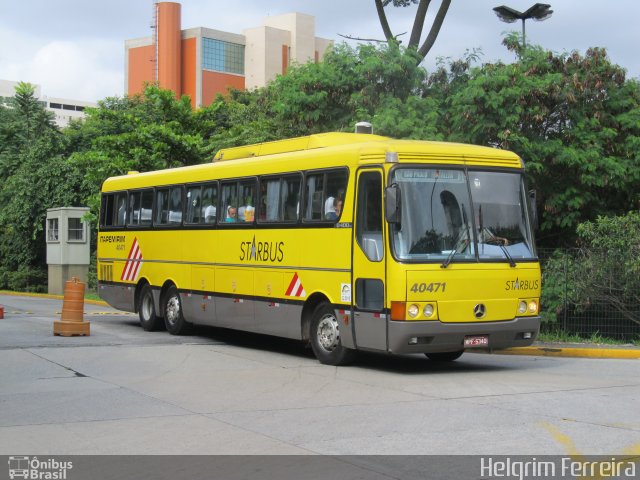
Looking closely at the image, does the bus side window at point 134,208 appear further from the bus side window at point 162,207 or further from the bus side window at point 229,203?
the bus side window at point 229,203

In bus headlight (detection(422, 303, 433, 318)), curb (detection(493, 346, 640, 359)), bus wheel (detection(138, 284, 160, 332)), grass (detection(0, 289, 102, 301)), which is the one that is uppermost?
bus headlight (detection(422, 303, 433, 318))

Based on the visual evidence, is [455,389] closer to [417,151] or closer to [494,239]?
[494,239]

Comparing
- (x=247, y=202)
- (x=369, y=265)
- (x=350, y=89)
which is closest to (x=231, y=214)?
(x=247, y=202)

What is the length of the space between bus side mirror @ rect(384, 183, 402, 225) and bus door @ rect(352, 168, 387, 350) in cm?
52

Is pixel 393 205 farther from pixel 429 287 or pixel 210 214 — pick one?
pixel 210 214

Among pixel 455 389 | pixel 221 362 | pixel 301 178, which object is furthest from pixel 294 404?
pixel 301 178

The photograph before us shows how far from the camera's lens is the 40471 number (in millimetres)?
12781

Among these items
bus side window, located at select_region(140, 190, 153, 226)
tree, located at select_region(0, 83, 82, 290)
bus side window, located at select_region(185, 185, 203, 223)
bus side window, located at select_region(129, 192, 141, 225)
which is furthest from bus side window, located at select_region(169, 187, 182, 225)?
tree, located at select_region(0, 83, 82, 290)

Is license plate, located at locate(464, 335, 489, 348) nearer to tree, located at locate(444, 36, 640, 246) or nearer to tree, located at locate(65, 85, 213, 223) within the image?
tree, located at locate(444, 36, 640, 246)

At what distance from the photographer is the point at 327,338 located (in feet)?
47.0

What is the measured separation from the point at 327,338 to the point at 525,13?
14.2m

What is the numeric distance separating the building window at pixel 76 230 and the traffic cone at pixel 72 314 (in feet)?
80.1

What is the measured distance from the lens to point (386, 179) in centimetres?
1323

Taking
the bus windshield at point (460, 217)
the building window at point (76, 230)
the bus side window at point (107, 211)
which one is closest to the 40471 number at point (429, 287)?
the bus windshield at point (460, 217)
